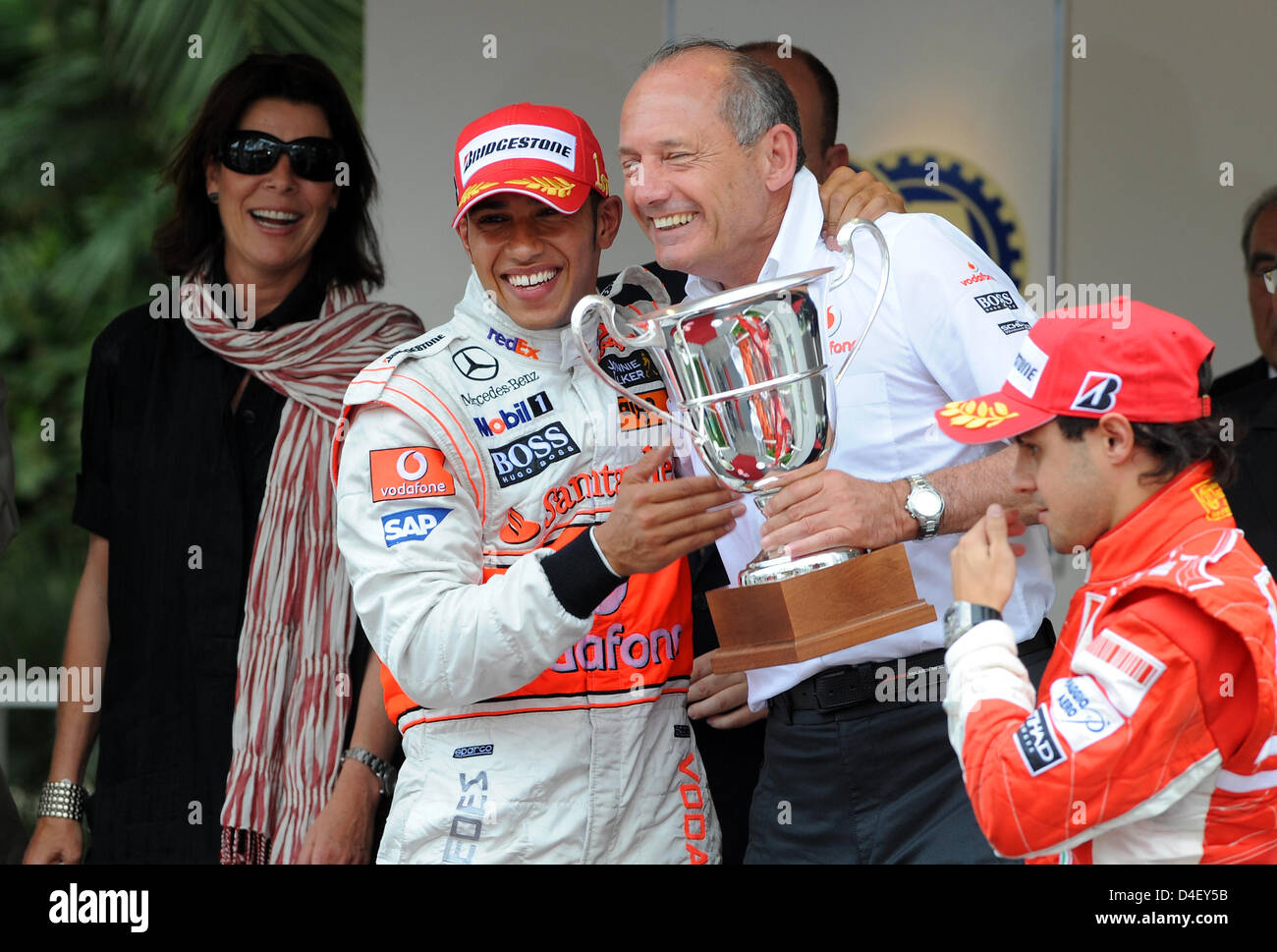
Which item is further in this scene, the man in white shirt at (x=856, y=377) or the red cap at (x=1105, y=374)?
the man in white shirt at (x=856, y=377)

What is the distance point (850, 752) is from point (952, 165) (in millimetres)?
2071

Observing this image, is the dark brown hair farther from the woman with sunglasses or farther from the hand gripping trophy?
the hand gripping trophy

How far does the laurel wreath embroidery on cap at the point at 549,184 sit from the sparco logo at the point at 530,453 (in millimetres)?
328

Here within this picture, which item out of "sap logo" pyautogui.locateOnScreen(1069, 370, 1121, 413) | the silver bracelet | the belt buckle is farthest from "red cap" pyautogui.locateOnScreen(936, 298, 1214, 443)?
the silver bracelet

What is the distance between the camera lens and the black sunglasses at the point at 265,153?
2.90 m

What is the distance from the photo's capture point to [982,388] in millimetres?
2018

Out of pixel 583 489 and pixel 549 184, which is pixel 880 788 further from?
pixel 549 184

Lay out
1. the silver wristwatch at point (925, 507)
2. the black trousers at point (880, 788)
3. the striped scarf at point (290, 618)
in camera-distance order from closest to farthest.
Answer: the silver wristwatch at point (925, 507) → the black trousers at point (880, 788) → the striped scarf at point (290, 618)

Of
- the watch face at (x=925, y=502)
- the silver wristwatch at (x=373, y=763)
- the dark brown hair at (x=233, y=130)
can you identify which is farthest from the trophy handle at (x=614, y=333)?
the dark brown hair at (x=233, y=130)

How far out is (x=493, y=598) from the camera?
188 centimetres

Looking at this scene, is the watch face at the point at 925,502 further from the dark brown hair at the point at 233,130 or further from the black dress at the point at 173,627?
the dark brown hair at the point at 233,130

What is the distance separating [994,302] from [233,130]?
5.40 ft
